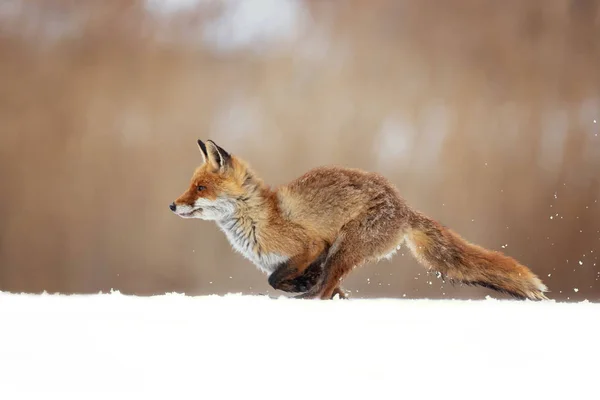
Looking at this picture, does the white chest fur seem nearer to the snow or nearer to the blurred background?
the snow

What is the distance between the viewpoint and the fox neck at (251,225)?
4.48 ft

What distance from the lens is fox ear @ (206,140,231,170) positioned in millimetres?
1370

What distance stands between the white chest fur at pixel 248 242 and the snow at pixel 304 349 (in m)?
0.20

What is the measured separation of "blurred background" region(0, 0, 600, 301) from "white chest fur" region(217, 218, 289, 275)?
27.5 inches

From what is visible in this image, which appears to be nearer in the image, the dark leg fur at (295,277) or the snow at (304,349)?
the snow at (304,349)

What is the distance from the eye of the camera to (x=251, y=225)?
137 cm

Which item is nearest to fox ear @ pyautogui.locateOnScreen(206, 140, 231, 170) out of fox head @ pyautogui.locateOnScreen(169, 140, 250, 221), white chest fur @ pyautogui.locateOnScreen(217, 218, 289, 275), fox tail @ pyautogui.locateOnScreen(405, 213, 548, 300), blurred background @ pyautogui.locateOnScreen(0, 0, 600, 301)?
fox head @ pyautogui.locateOnScreen(169, 140, 250, 221)

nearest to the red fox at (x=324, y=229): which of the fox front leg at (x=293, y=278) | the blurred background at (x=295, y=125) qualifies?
the fox front leg at (x=293, y=278)

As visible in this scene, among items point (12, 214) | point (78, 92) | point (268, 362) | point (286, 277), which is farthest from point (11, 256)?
point (268, 362)

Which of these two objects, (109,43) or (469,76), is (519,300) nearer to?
(469,76)

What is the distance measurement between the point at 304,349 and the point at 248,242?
54cm

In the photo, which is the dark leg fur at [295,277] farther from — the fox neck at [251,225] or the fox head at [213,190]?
the fox head at [213,190]

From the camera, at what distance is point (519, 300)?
1.33 meters

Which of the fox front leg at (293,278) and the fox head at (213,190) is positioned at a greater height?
the fox head at (213,190)
